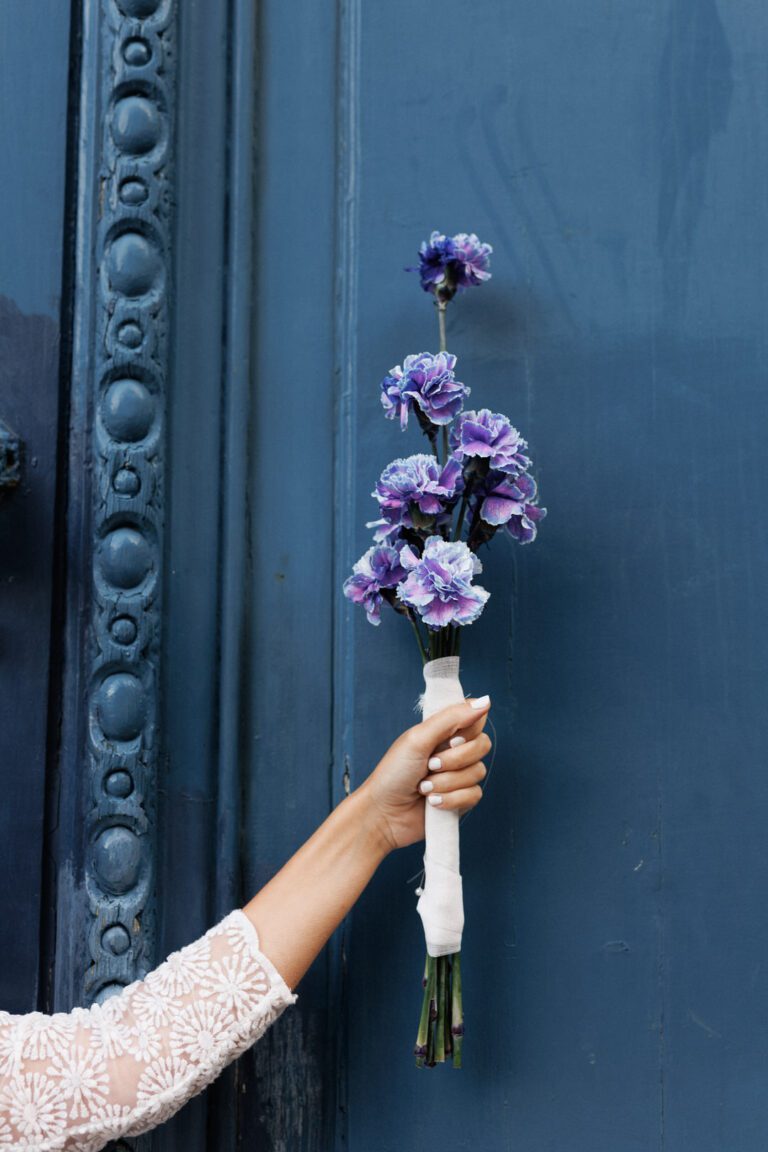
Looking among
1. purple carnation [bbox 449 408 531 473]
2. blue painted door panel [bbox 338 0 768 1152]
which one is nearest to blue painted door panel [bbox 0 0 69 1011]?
blue painted door panel [bbox 338 0 768 1152]

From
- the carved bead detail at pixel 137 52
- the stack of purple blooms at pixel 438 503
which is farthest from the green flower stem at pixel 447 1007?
the carved bead detail at pixel 137 52

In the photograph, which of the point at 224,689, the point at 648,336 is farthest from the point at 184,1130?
the point at 648,336

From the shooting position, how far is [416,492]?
85 cm

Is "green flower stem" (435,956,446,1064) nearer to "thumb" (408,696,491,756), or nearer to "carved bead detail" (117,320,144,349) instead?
"thumb" (408,696,491,756)

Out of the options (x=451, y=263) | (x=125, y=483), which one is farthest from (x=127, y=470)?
(x=451, y=263)

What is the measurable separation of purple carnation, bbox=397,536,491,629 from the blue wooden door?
0.19m

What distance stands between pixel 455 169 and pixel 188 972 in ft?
2.44

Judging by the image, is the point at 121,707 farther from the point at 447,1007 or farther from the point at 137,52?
the point at 137,52

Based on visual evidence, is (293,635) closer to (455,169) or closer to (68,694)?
(68,694)

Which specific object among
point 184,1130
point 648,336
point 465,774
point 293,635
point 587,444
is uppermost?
point 648,336

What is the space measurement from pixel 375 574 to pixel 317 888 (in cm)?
25

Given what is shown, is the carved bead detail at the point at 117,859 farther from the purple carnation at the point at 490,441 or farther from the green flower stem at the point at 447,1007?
the purple carnation at the point at 490,441

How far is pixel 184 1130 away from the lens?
967 mm

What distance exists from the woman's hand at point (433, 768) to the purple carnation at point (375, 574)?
0.11 m
